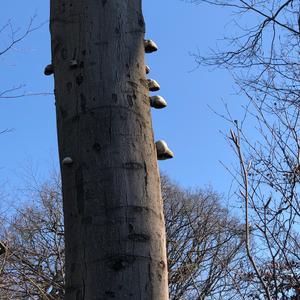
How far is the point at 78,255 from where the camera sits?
176 centimetres

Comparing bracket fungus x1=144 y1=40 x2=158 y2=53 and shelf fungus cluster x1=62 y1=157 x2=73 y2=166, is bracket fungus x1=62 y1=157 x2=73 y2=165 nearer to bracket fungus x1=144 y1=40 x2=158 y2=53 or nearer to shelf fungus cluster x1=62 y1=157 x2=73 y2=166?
shelf fungus cluster x1=62 y1=157 x2=73 y2=166

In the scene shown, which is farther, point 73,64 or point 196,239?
point 196,239

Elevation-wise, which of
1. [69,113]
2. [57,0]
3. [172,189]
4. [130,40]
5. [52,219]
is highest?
[172,189]

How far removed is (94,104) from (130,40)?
33 cm

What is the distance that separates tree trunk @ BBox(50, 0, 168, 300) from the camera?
171 cm

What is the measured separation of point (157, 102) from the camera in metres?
2.18

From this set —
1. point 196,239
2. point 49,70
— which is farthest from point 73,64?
point 196,239

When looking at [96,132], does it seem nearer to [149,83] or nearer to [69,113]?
[69,113]

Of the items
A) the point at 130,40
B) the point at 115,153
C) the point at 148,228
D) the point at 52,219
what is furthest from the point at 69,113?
the point at 52,219

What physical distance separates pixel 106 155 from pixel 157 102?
0.45 metres

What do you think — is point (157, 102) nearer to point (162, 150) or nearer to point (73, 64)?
point (162, 150)

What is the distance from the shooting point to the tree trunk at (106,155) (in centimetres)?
171

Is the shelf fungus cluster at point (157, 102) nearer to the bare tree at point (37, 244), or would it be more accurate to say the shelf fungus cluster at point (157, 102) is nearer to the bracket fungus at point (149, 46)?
the bracket fungus at point (149, 46)

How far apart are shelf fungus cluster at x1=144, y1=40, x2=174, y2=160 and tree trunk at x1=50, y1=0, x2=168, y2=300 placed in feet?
0.30
